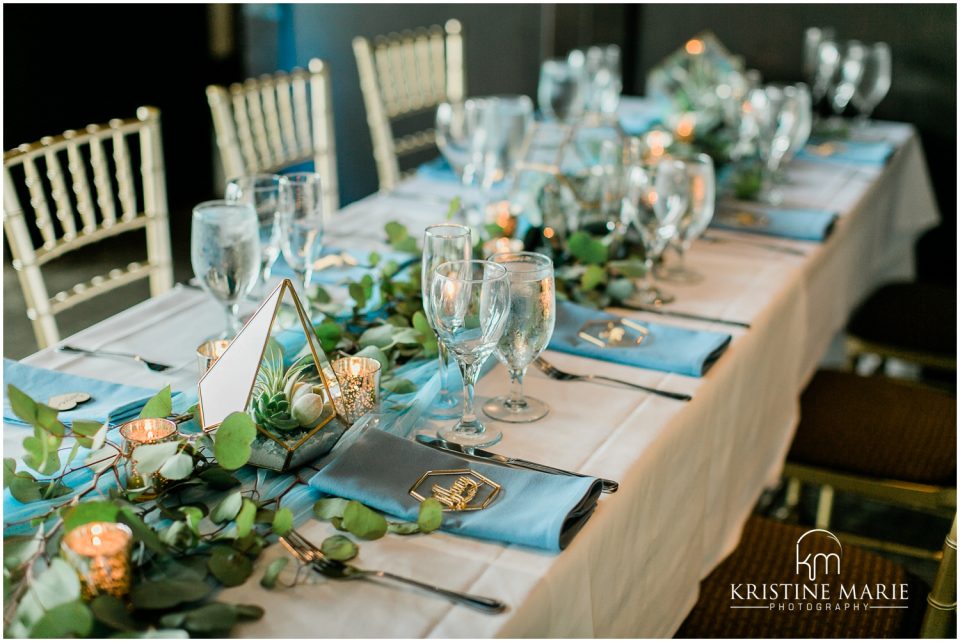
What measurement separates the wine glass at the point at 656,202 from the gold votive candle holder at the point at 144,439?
2.79 feet

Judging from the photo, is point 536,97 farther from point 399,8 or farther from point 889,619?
point 889,619

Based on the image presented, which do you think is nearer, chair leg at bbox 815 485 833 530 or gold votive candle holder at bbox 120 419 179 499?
gold votive candle holder at bbox 120 419 179 499

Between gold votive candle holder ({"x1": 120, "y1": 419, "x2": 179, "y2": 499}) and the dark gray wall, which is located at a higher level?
the dark gray wall

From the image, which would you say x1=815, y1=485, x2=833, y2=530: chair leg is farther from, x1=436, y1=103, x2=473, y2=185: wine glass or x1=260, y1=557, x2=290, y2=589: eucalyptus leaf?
x1=260, y1=557, x2=290, y2=589: eucalyptus leaf

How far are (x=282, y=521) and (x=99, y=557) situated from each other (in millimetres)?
176

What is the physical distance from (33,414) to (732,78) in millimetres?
2488

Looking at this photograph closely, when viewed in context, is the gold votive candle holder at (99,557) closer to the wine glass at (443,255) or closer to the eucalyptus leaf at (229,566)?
the eucalyptus leaf at (229,566)

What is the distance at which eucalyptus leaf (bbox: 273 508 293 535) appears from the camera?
929 millimetres

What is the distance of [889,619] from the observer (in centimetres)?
142

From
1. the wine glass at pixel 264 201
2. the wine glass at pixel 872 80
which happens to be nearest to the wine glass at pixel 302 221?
the wine glass at pixel 264 201

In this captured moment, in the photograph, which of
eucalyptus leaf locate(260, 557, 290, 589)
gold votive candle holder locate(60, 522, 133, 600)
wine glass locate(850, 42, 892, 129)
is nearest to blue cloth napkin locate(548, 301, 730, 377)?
eucalyptus leaf locate(260, 557, 290, 589)

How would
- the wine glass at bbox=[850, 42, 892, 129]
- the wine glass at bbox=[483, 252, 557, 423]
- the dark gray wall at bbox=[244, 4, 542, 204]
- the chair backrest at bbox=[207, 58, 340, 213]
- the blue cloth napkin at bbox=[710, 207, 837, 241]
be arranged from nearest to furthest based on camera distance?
the wine glass at bbox=[483, 252, 557, 423]
the blue cloth napkin at bbox=[710, 207, 837, 241]
the chair backrest at bbox=[207, 58, 340, 213]
the wine glass at bbox=[850, 42, 892, 129]
the dark gray wall at bbox=[244, 4, 542, 204]

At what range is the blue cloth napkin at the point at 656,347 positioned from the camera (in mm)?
1389

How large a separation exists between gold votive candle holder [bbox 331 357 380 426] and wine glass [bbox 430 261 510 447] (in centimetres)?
9
